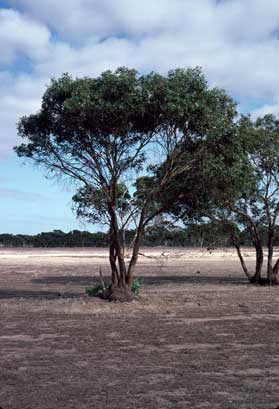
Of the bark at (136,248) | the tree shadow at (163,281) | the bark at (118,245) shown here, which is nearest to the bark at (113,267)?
the bark at (118,245)

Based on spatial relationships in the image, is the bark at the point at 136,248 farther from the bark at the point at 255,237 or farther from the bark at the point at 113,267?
the bark at the point at 255,237

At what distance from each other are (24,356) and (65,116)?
10210 mm

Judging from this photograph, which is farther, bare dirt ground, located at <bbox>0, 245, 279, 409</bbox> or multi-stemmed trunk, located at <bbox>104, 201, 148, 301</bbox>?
multi-stemmed trunk, located at <bbox>104, 201, 148, 301</bbox>

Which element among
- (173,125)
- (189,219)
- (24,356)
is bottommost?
(24,356)

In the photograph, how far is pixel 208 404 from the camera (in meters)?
7.93

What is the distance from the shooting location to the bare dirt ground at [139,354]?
8.32 m

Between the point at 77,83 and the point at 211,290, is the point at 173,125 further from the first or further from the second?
the point at 211,290

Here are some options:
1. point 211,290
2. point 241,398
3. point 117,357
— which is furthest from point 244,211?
point 241,398

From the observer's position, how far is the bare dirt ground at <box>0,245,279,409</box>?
8320 millimetres

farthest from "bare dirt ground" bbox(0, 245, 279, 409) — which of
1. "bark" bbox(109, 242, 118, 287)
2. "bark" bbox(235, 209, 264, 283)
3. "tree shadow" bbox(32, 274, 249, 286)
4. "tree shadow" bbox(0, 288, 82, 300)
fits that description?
"tree shadow" bbox(32, 274, 249, 286)

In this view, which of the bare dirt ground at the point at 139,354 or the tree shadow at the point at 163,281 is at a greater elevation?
the tree shadow at the point at 163,281

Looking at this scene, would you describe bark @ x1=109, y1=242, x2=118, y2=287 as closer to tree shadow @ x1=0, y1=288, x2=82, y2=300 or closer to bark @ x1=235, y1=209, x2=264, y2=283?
tree shadow @ x1=0, y1=288, x2=82, y2=300

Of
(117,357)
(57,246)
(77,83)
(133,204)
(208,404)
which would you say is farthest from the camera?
(57,246)

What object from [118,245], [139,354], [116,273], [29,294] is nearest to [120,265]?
[116,273]
